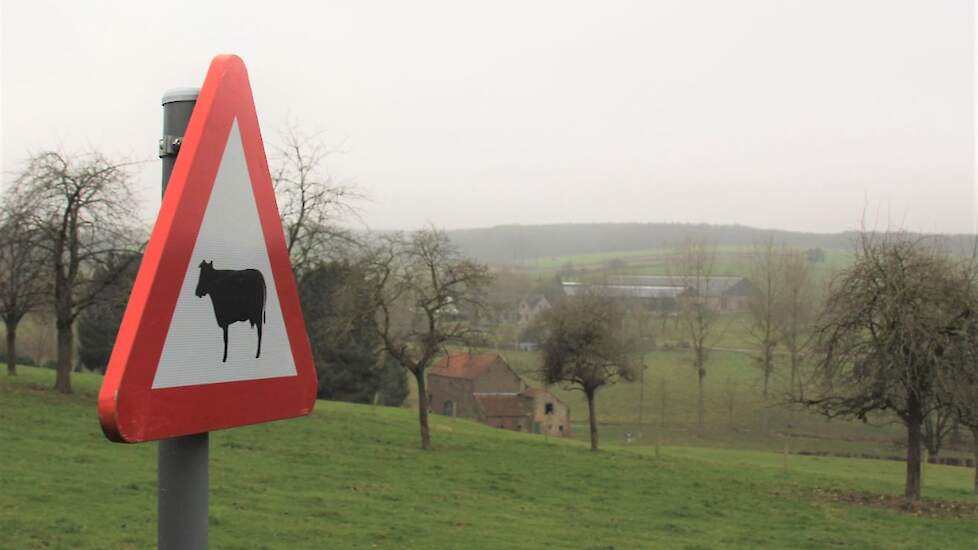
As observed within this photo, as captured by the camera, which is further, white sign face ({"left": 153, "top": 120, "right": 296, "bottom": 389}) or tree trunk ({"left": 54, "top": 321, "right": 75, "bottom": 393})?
tree trunk ({"left": 54, "top": 321, "right": 75, "bottom": 393})

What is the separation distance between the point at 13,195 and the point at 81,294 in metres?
3.73

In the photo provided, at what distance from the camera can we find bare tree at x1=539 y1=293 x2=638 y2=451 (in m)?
33.5

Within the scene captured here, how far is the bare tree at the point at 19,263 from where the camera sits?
23984 millimetres

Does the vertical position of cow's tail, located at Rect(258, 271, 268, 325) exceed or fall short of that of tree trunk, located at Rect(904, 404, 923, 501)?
it exceeds it

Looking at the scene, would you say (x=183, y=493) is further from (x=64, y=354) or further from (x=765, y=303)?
(x=765, y=303)

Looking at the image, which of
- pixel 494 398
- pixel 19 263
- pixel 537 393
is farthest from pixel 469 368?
pixel 19 263

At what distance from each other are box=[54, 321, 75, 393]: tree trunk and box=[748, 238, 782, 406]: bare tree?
150 ft

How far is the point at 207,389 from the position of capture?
1.94 meters

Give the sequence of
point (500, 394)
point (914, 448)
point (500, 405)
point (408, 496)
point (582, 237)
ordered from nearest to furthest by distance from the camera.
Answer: point (408, 496) < point (914, 448) < point (500, 405) < point (500, 394) < point (582, 237)

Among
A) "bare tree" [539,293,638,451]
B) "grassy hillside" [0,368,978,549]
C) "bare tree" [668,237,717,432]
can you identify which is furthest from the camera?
"bare tree" [668,237,717,432]

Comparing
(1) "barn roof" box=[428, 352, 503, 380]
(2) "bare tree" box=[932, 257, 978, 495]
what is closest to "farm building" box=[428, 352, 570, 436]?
(1) "barn roof" box=[428, 352, 503, 380]

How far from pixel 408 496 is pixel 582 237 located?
156354 mm

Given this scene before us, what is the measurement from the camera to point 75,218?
24500mm

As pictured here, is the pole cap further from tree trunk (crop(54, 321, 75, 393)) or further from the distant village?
the distant village
